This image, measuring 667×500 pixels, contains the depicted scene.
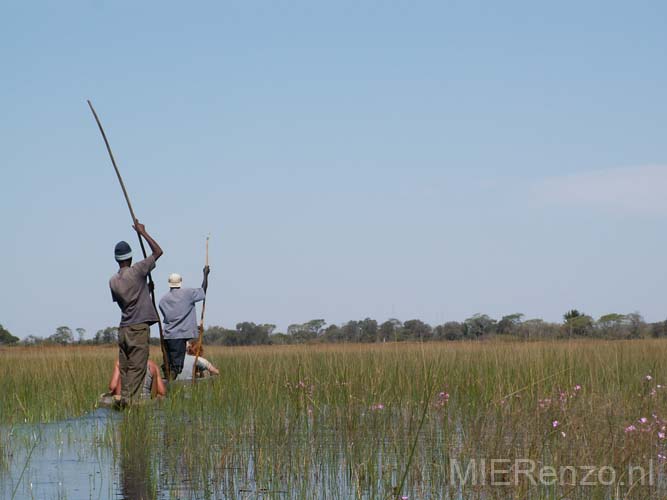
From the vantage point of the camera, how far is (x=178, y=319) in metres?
13.2

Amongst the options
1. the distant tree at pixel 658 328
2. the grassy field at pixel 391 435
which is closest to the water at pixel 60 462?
the grassy field at pixel 391 435

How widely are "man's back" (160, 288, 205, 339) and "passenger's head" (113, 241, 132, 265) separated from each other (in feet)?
7.07

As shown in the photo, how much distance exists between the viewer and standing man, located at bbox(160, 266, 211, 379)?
13.2 meters

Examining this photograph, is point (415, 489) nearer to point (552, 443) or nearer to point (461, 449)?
point (461, 449)

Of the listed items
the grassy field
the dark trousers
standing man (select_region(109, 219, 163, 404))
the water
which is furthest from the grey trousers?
the dark trousers

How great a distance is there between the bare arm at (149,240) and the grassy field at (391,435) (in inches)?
68.5

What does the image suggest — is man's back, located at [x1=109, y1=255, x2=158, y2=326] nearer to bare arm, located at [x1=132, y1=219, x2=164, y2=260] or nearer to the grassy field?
bare arm, located at [x1=132, y1=219, x2=164, y2=260]

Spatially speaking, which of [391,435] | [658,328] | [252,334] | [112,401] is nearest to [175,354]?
[112,401]

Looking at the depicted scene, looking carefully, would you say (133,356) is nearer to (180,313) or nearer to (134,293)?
(134,293)

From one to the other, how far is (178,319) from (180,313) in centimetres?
9

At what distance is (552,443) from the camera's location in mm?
7098

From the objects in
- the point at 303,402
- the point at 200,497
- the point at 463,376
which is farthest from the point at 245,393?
the point at 200,497

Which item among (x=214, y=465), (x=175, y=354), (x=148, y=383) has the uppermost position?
(x=175, y=354)

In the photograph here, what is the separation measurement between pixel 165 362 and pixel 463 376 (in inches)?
167
